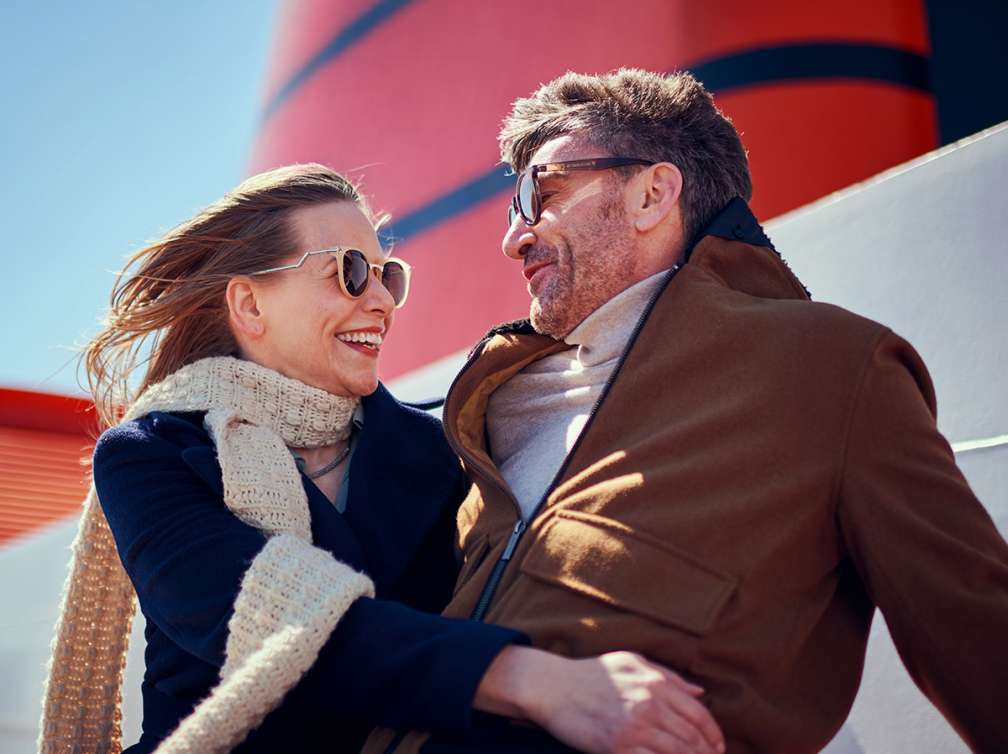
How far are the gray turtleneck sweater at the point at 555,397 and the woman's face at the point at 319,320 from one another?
0.29 metres

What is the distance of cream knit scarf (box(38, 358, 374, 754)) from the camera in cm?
148

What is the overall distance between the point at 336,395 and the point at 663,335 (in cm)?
69

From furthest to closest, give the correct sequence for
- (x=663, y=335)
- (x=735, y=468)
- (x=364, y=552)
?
(x=364, y=552) < (x=663, y=335) < (x=735, y=468)

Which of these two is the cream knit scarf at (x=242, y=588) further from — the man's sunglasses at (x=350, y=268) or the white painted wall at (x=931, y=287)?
the white painted wall at (x=931, y=287)

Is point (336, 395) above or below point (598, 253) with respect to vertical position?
below

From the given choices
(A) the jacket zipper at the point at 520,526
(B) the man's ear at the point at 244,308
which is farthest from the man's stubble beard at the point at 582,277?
(B) the man's ear at the point at 244,308

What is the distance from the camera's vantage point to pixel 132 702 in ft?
11.2

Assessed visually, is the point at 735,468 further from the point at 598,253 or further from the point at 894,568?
the point at 598,253

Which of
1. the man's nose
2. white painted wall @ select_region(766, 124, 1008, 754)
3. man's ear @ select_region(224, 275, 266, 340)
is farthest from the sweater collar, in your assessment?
man's ear @ select_region(224, 275, 266, 340)

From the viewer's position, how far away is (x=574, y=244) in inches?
82.9

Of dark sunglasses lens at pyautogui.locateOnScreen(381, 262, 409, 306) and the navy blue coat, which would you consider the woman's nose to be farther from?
the navy blue coat

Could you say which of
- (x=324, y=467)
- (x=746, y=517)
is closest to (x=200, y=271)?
(x=324, y=467)

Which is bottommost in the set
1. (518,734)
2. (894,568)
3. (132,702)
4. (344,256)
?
(132,702)

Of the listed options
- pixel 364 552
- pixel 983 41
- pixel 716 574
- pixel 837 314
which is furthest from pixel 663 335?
pixel 983 41
